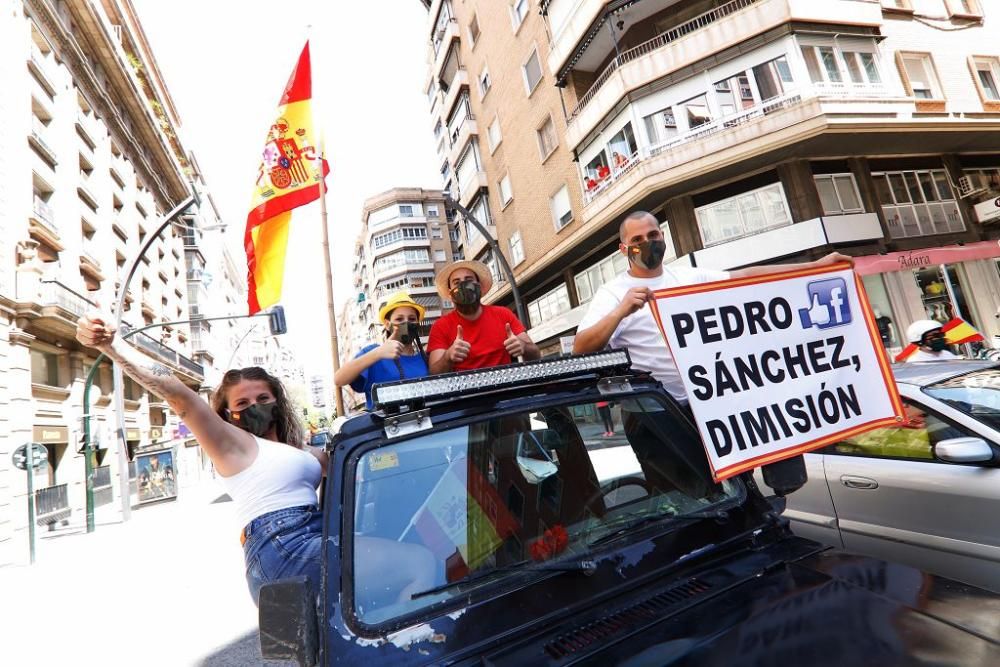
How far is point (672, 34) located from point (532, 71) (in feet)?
19.7

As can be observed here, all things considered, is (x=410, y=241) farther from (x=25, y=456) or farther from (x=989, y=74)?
(x=25, y=456)

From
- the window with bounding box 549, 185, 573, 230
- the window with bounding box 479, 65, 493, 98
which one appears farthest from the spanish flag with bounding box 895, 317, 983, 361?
the window with bounding box 479, 65, 493, 98

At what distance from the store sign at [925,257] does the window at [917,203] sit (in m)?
0.81

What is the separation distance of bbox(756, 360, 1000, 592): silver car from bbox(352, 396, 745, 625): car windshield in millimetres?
1632

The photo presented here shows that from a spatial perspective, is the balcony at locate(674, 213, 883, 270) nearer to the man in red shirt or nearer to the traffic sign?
the man in red shirt

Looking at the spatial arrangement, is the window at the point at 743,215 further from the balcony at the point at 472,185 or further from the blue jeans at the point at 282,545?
the blue jeans at the point at 282,545

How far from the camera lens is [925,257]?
1298 centimetres

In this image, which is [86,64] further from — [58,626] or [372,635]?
[372,635]

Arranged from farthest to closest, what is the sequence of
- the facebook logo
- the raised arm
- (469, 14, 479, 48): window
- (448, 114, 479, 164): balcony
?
(448, 114, 479, 164): balcony, (469, 14, 479, 48): window, the facebook logo, the raised arm

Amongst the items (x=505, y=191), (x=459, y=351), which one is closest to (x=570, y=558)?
(x=459, y=351)

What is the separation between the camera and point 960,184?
590 inches

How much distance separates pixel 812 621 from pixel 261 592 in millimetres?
1319

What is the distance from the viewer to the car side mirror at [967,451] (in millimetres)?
2533

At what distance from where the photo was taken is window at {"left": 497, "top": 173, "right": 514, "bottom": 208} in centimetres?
2172
